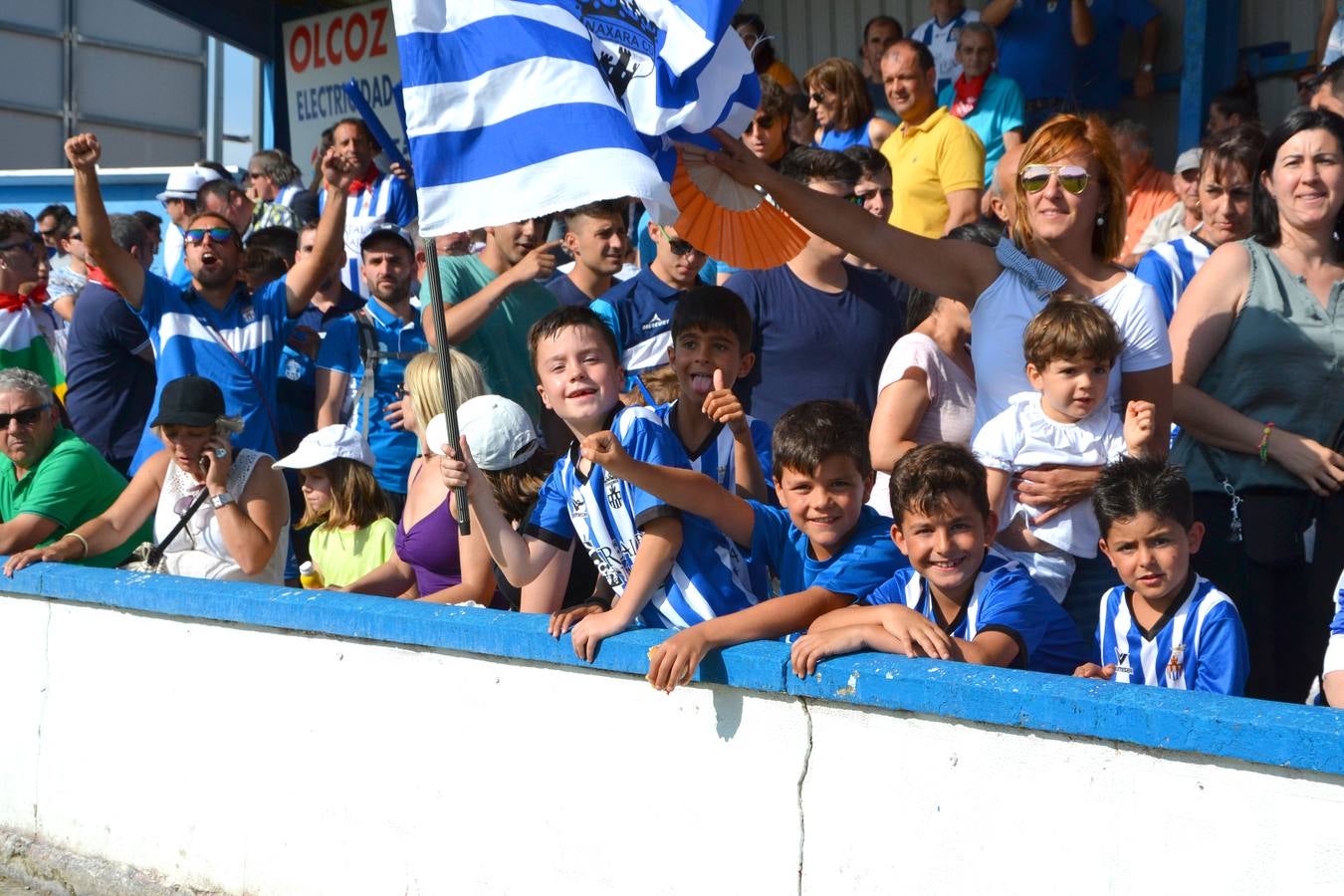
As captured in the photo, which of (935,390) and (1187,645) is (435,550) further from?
(1187,645)

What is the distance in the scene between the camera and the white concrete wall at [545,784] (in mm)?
3189

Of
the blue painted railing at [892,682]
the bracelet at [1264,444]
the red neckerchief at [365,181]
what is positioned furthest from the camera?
the red neckerchief at [365,181]

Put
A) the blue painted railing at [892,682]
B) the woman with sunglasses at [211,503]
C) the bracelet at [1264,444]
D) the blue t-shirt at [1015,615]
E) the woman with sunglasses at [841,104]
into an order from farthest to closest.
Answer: the woman with sunglasses at [841,104] < the woman with sunglasses at [211,503] < the bracelet at [1264,444] < the blue t-shirt at [1015,615] < the blue painted railing at [892,682]

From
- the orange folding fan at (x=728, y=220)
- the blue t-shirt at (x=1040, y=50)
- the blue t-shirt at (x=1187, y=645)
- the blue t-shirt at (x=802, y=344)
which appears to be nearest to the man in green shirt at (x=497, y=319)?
the blue t-shirt at (x=802, y=344)

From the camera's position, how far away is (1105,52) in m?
9.98

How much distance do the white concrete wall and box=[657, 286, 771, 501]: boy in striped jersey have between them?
0.77 meters

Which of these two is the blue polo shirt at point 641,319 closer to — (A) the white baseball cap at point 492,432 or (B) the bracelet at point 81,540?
(A) the white baseball cap at point 492,432

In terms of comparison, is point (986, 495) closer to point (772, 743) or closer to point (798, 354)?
point (772, 743)

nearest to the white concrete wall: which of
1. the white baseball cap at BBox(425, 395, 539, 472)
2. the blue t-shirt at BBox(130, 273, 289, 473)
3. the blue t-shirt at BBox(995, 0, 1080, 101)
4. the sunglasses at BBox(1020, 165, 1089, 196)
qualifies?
the white baseball cap at BBox(425, 395, 539, 472)

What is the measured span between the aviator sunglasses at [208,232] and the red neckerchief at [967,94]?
394 centimetres

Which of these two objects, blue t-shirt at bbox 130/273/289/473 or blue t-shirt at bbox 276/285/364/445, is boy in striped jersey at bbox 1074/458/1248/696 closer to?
blue t-shirt at bbox 130/273/289/473

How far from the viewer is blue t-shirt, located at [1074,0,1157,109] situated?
9906 mm

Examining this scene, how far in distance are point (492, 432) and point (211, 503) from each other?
1746mm

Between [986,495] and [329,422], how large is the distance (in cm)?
409
